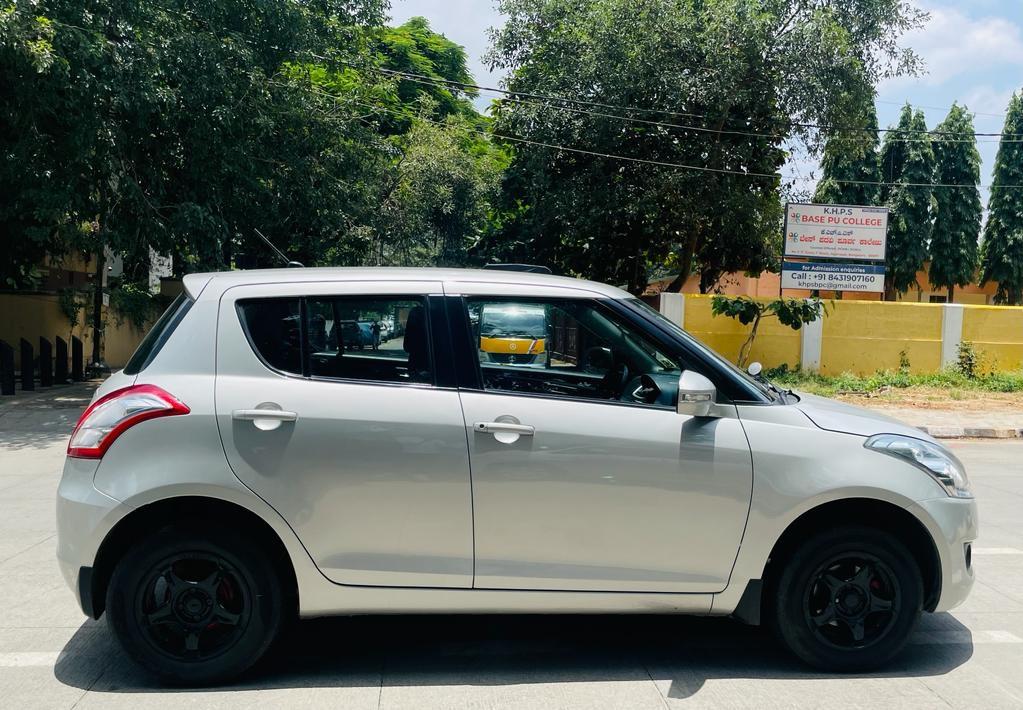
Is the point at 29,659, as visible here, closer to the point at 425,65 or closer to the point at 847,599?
the point at 847,599

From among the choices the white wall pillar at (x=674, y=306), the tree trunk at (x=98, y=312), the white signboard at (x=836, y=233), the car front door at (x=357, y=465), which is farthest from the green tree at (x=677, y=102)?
the car front door at (x=357, y=465)

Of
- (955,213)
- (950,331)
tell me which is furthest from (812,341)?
(955,213)

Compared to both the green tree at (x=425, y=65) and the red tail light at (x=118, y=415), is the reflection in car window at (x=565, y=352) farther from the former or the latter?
the green tree at (x=425, y=65)

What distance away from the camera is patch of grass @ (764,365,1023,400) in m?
17.5

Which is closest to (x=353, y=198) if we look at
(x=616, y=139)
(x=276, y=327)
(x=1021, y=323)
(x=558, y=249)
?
(x=616, y=139)

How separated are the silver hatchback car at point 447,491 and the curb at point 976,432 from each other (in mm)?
10418

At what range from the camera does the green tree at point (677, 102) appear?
66.0 ft

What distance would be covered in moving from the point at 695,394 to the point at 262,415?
5.91 feet

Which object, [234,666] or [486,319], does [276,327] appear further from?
[234,666]

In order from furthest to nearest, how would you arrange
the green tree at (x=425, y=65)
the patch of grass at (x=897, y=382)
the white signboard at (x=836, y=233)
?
the green tree at (x=425, y=65), the white signboard at (x=836, y=233), the patch of grass at (x=897, y=382)

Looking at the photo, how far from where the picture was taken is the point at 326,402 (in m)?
3.78

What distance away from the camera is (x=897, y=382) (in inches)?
698

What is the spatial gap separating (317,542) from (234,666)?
0.64 meters

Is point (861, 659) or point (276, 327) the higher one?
point (276, 327)
